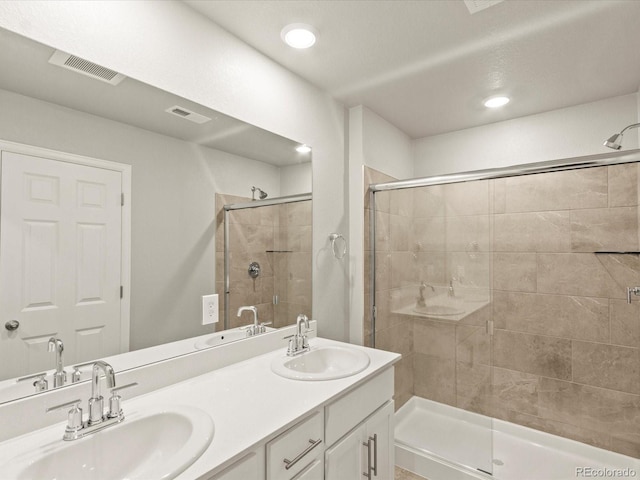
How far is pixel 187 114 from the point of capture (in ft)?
4.95

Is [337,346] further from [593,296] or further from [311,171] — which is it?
[593,296]

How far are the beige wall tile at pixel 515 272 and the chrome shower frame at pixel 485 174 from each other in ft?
2.21

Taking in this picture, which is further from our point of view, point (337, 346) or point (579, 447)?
point (579, 447)

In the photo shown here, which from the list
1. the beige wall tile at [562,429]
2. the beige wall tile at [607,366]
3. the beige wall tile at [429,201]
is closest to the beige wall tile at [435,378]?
the beige wall tile at [562,429]

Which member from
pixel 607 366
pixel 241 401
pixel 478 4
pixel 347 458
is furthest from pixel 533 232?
pixel 241 401

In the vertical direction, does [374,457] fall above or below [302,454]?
below

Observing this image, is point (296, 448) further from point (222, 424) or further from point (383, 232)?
point (383, 232)

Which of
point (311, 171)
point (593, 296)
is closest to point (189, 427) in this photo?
point (311, 171)

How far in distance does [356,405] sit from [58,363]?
3.63ft

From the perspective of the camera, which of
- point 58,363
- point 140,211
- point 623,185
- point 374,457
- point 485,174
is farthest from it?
point 623,185

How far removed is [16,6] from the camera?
41.0 inches

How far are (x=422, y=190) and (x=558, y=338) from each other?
140 cm

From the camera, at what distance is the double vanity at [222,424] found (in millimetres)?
939

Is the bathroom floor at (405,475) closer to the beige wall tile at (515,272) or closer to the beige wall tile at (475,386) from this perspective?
the beige wall tile at (475,386)
